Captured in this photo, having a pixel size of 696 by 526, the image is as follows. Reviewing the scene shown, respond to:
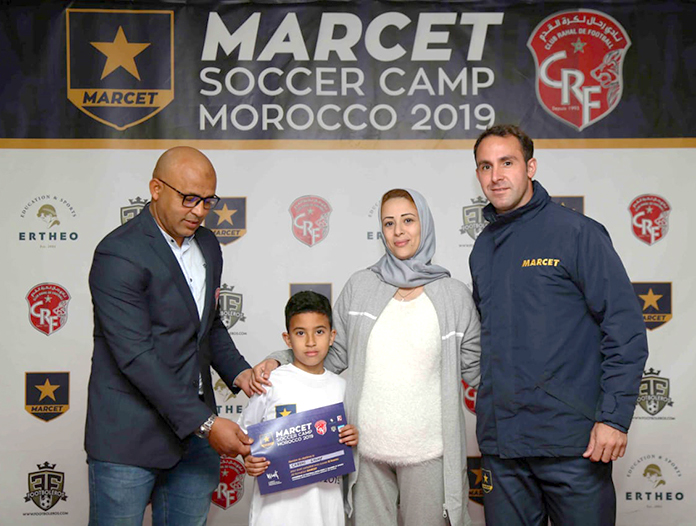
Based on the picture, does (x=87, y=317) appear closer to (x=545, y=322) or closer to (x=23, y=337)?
(x=23, y=337)

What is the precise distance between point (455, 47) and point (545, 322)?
1924mm

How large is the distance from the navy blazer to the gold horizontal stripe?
4.53 feet

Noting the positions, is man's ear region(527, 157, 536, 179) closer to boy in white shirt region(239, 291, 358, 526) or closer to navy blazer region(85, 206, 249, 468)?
boy in white shirt region(239, 291, 358, 526)

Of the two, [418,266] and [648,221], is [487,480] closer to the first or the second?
[418,266]

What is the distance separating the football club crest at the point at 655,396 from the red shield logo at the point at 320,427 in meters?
2.08

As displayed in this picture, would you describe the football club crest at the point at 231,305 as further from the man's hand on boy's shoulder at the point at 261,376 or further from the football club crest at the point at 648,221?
the football club crest at the point at 648,221

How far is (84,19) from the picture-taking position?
3.34 meters

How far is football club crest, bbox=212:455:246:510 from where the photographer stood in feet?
10.8

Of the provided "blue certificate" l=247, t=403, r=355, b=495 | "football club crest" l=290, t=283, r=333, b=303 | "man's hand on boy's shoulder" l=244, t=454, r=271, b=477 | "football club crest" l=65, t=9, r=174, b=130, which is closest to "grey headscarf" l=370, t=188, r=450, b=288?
"blue certificate" l=247, t=403, r=355, b=495

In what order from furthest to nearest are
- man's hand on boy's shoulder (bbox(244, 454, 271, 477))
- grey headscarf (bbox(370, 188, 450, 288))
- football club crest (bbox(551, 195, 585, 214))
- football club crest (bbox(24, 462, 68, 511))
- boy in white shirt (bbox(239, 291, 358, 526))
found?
football club crest (bbox(551, 195, 585, 214)) → football club crest (bbox(24, 462, 68, 511)) → grey headscarf (bbox(370, 188, 450, 288)) → boy in white shirt (bbox(239, 291, 358, 526)) → man's hand on boy's shoulder (bbox(244, 454, 271, 477))

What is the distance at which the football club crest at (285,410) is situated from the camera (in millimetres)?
2080


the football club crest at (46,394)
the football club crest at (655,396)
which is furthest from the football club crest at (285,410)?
the football club crest at (655,396)

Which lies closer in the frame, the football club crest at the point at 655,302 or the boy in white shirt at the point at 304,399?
the boy in white shirt at the point at 304,399

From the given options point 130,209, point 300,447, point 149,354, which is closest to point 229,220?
point 130,209
